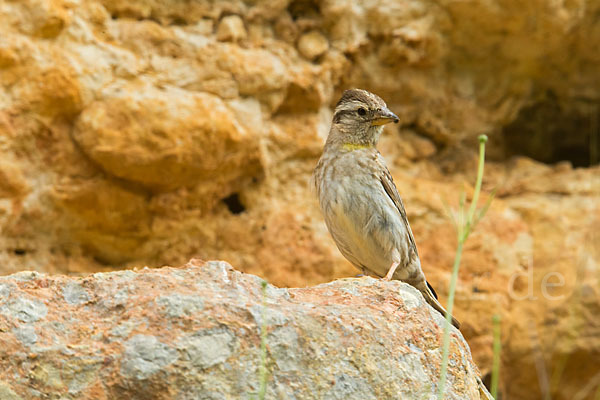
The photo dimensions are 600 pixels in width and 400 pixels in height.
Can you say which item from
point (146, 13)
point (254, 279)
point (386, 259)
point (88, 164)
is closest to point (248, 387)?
point (254, 279)

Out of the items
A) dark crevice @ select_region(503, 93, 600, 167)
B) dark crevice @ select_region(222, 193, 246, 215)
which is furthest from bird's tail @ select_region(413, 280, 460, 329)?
dark crevice @ select_region(503, 93, 600, 167)

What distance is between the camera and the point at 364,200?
584 centimetres

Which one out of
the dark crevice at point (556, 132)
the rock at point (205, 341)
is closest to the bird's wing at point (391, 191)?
the rock at point (205, 341)

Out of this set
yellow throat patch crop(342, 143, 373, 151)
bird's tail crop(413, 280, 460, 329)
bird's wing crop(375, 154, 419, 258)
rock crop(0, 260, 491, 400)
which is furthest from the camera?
yellow throat patch crop(342, 143, 373, 151)

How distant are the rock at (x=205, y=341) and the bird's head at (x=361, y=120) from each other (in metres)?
2.25

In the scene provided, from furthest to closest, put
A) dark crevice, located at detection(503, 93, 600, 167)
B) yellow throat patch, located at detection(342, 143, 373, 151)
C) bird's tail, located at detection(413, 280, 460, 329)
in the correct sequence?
dark crevice, located at detection(503, 93, 600, 167) < yellow throat patch, located at detection(342, 143, 373, 151) < bird's tail, located at detection(413, 280, 460, 329)

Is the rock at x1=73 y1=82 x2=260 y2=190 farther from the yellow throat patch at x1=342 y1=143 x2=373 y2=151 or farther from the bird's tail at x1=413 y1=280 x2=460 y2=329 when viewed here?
the bird's tail at x1=413 y1=280 x2=460 y2=329

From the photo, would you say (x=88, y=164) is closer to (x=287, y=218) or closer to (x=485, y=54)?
(x=287, y=218)

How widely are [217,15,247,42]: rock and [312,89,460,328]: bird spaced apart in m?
1.62

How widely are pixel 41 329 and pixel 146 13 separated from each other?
170 inches

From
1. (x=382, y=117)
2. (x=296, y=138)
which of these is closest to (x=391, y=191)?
(x=382, y=117)

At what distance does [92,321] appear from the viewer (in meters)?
→ 3.71

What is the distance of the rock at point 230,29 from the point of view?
24.6ft

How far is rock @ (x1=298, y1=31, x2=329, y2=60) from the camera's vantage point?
25.8ft
